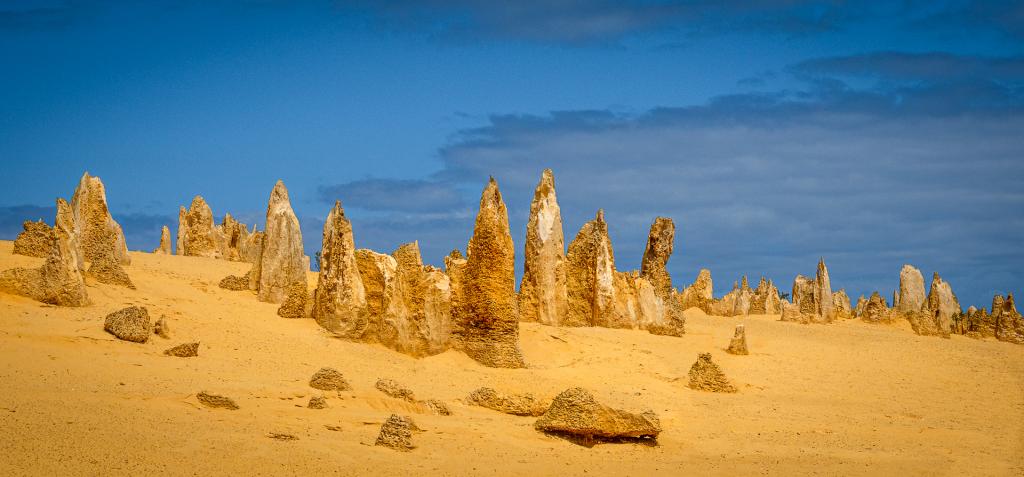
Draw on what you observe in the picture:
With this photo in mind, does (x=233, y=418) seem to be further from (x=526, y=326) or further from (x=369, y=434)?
(x=526, y=326)

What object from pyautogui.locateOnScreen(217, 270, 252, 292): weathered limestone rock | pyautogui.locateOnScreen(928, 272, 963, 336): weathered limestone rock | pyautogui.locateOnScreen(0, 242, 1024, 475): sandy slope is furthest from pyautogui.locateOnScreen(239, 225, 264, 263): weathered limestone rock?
pyautogui.locateOnScreen(928, 272, 963, 336): weathered limestone rock

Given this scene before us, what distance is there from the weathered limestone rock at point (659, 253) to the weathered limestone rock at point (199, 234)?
18.3 meters

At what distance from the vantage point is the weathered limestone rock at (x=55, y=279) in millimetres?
18297

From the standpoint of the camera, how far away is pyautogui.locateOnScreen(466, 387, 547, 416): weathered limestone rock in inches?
653

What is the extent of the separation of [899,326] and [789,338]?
14087 millimetres

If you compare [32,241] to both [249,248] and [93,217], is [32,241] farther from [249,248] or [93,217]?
[249,248]

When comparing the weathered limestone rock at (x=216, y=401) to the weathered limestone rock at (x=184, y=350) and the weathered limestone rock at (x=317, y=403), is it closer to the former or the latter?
the weathered limestone rock at (x=317, y=403)

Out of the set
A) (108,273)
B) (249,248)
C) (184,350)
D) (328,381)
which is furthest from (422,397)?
(249,248)

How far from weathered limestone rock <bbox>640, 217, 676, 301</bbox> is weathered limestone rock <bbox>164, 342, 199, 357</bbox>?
717 inches

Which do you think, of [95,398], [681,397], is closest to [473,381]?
[681,397]

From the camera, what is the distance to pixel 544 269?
28906 millimetres

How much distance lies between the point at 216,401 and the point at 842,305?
44.3 meters

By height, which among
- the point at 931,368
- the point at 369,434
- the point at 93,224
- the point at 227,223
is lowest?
the point at 369,434

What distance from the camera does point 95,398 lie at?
12664 mm
